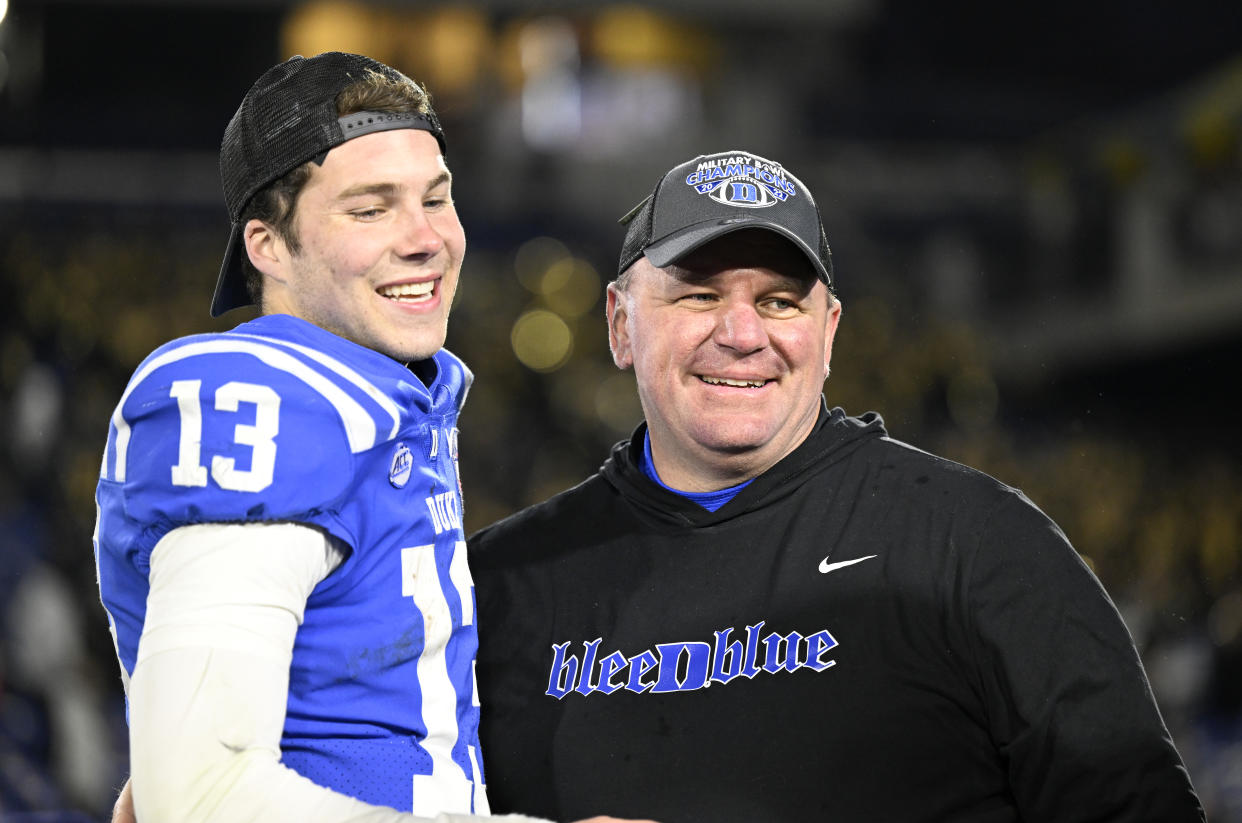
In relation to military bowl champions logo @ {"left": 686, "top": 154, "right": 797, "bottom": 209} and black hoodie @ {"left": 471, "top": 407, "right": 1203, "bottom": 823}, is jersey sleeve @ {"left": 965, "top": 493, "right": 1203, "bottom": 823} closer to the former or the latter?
black hoodie @ {"left": 471, "top": 407, "right": 1203, "bottom": 823}

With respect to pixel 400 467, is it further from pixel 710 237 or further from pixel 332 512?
pixel 710 237

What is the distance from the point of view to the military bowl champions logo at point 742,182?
2102mm

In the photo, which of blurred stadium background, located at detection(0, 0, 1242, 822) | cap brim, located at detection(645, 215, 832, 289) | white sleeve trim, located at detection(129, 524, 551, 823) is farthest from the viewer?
blurred stadium background, located at detection(0, 0, 1242, 822)

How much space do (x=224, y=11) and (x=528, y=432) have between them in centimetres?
756

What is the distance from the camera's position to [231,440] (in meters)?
1.46

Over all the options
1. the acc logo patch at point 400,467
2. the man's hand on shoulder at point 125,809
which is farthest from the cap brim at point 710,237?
the man's hand on shoulder at point 125,809

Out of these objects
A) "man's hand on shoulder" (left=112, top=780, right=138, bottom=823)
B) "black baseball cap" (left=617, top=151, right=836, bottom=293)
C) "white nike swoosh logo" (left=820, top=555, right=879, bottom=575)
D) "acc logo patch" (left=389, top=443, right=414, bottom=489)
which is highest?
"black baseball cap" (left=617, top=151, right=836, bottom=293)

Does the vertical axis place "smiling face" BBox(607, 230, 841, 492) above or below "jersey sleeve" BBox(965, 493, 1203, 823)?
above

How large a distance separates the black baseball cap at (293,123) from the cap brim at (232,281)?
0.02 m

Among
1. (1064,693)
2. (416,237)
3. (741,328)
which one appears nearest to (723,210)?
(741,328)

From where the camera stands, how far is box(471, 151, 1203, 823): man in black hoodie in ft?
5.89

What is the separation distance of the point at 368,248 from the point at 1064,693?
104cm

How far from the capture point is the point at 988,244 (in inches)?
538

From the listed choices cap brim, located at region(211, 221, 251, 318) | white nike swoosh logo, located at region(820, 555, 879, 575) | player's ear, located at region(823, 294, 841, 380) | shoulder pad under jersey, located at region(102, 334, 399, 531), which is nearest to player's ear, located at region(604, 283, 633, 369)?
player's ear, located at region(823, 294, 841, 380)
